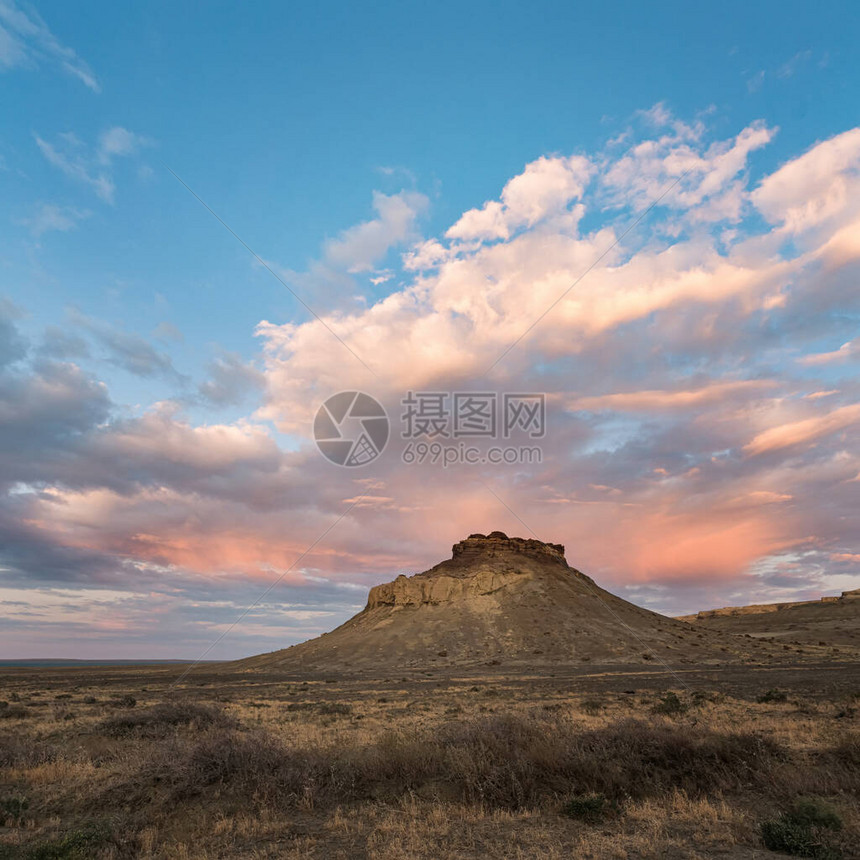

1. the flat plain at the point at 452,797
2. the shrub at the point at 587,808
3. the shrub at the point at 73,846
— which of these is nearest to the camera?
the shrub at the point at 73,846

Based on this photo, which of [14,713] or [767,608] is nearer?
[14,713]

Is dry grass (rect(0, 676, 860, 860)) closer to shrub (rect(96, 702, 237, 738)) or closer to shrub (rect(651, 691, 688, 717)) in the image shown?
shrub (rect(96, 702, 237, 738))

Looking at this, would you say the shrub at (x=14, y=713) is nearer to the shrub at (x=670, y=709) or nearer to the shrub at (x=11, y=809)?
the shrub at (x=11, y=809)

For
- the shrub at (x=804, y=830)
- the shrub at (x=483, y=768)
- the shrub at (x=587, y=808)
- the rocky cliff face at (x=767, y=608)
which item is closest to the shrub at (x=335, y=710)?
the shrub at (x=483, y=768)

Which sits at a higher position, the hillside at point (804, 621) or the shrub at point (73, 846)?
the hillside at point (804, 621)

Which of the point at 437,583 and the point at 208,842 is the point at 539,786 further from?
the point at 437,583

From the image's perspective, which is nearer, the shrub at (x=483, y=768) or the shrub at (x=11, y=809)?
the shrub at (x=11, y=809)

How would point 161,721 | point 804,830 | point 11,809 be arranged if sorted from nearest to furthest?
point 804,830, point 11,809, point 161,721

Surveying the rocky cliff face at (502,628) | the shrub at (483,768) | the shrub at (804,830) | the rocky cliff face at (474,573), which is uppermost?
the rocky cliff face at (474,573)

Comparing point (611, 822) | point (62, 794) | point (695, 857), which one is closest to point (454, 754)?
point (611, 822)

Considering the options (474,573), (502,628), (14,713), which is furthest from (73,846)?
(474,573)

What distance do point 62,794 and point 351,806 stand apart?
5.76 meters

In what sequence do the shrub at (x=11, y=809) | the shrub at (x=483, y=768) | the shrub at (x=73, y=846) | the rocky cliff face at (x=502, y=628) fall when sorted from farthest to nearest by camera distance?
the rocky cliff face at (x=502, y=628) → the shrub at (x=483, y=768) → the shrub at (x=11, y=809) → the shrub at (x=73, y=846)

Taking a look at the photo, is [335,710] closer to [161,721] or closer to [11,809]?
[161,721]
